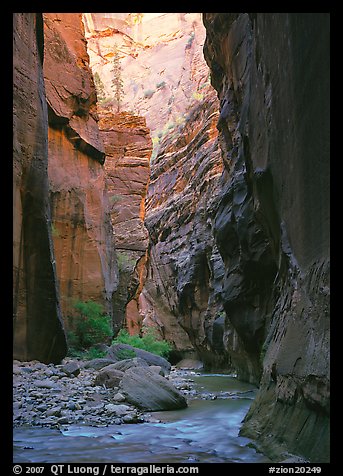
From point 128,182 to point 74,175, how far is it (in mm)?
12738

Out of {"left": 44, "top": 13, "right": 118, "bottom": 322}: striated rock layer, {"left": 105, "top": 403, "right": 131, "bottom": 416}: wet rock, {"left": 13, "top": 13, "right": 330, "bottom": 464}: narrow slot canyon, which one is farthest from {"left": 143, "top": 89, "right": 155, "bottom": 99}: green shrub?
{"left": 105, "top": 403, "right": 131, "bottom": 416}: wet rock

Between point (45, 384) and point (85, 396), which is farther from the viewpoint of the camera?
point (45, 384)

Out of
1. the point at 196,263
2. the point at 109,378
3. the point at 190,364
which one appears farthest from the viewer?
the point at 190,364

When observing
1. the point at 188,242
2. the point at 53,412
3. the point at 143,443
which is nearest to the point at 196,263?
the point at 188,242

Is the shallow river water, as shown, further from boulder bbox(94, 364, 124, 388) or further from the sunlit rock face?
the sunlit rock face

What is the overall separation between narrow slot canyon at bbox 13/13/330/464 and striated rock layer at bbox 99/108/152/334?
0.46ft

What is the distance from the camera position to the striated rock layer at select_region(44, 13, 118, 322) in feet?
61.5

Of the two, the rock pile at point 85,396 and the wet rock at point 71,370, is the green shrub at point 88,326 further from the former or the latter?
the rock pile at point 85,396

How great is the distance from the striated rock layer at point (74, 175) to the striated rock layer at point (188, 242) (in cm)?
808

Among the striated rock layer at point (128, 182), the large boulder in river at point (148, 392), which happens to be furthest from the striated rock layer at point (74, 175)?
the large boulder in river at point (148, 392)

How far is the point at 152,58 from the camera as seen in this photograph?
97.8m

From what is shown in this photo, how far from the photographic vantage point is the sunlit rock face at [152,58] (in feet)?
251

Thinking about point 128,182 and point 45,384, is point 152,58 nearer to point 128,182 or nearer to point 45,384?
point 128,182
